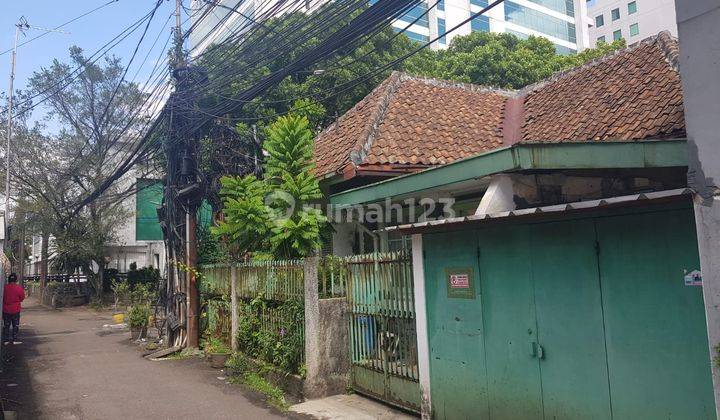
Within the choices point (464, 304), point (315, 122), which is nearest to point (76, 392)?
point (464, 304)

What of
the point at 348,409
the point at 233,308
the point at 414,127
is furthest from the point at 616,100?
the point at 233,308

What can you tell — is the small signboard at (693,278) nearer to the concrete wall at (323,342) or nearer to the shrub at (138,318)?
the concrete wall at (323,342)

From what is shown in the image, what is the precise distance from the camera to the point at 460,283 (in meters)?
5.24

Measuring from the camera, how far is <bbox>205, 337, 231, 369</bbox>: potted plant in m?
9.14

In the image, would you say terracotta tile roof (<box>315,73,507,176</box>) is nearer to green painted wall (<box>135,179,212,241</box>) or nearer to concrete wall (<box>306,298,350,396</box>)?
concrete wall (<box>306,298,350,396</box>)

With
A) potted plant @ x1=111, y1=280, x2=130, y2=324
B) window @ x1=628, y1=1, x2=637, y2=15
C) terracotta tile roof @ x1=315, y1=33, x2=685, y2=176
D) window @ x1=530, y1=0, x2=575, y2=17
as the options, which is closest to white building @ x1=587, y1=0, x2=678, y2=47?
window @ x1=628, y1=1, x2=637, y2=15

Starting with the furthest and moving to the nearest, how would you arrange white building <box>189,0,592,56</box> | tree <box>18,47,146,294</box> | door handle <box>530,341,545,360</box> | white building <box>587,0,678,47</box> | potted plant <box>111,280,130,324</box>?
white building <box>587,0,678,47</box>, white building <box>189,0,592,56</box>, tree <box>18,47,146,294</box>, potted plant <box>111,280,130,324</box>, door handle <box>530,341,545,360</box>

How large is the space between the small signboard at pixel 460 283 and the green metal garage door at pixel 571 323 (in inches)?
0.8

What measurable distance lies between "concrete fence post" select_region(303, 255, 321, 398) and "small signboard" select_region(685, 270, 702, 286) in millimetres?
4356

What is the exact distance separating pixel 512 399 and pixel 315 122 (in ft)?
38.2

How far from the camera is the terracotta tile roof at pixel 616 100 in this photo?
752 centimetres

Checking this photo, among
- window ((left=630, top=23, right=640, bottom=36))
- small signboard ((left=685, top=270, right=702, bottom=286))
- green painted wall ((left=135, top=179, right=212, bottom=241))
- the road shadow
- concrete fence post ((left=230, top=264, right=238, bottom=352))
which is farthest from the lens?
window ((left=630, top=23, right=640, bottom=36))

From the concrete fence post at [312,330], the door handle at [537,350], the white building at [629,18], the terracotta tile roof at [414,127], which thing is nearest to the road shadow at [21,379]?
the concrete fence post at [312,330]

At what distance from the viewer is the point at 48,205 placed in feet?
75.6
